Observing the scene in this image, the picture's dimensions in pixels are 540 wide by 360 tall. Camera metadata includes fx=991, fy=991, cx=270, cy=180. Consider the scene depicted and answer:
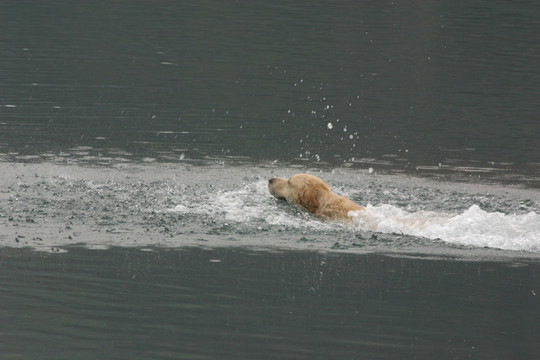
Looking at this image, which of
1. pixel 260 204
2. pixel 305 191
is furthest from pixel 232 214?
pixel 305 191

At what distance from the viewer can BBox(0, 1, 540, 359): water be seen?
462 inches

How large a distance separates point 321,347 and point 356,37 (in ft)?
113

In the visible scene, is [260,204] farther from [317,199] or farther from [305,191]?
[317,199]

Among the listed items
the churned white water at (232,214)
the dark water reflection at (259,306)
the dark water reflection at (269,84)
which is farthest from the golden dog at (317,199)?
the dark water reflection at (269,84)

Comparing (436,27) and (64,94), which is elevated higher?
(436,27)

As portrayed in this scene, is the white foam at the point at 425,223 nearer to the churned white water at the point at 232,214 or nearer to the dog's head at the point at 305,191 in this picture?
the churned white water at the point at 232,214

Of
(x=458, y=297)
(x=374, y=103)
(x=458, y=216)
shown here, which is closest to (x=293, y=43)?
(x=374, y=103)

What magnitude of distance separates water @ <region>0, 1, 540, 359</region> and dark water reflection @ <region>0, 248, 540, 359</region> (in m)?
0.04

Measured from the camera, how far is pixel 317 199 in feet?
52.8

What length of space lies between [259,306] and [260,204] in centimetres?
477

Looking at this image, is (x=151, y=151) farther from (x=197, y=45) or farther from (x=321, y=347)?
(x=197, y=45)

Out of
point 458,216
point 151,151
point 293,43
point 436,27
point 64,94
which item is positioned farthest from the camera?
point 436,27

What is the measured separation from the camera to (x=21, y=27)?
4497 centimetres

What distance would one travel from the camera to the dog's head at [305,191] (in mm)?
16094
